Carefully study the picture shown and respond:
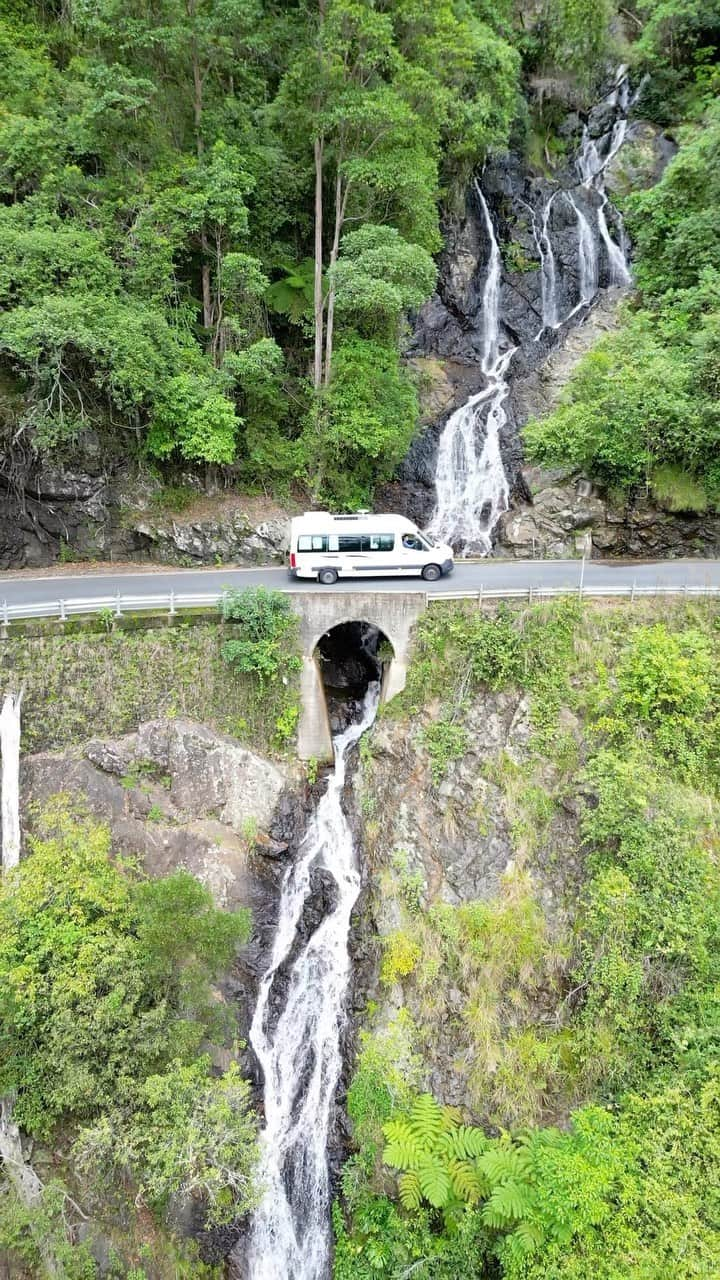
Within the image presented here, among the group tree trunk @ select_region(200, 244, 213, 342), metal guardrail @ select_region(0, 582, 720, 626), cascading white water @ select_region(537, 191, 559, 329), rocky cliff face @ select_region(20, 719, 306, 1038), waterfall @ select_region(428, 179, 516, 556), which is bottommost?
rocky cliff face @ select_region(20, 719, 306, 1038)

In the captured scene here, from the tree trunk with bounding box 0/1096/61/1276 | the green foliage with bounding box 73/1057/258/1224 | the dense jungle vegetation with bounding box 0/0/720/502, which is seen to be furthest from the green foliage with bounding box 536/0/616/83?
the tree trunk with bounding box 0/1096/61/1276

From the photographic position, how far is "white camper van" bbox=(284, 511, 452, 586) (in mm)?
19625

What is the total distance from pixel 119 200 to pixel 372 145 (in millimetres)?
8968

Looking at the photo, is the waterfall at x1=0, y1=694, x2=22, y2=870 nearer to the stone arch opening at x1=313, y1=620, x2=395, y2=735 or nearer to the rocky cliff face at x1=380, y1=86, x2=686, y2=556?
the stone arch opening at x1=313, y1=620, x2=395, y2=735

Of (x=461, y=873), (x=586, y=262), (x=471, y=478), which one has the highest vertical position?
(x=586, y=262)

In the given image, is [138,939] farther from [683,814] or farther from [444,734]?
[683,814]

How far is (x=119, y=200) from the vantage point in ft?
68.9

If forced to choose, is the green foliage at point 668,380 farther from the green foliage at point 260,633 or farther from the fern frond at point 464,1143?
the fern frond at point 464,1143

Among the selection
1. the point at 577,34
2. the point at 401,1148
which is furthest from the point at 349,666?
the point at 577,34

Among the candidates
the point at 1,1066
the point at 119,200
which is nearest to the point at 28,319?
the point at 119,200

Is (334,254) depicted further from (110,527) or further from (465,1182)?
(465,1182)

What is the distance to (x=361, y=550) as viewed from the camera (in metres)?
19.7

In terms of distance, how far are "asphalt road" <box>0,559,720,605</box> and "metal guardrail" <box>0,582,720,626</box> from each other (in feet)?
0.78

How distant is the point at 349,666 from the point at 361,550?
199 inches
